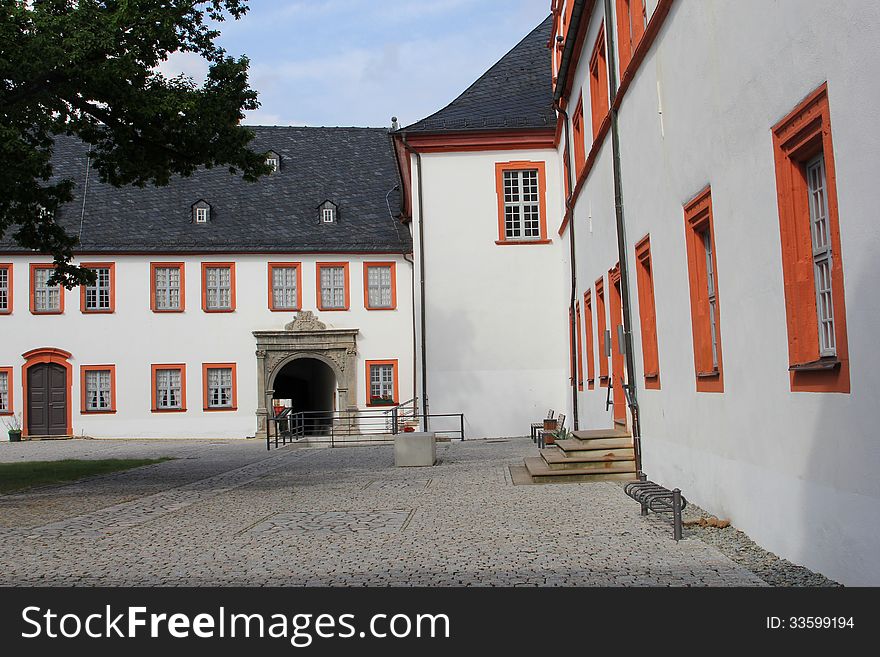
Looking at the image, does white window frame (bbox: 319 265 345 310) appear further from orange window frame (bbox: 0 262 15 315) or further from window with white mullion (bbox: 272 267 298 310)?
orange window frame (bbox: 0 262 15 315)

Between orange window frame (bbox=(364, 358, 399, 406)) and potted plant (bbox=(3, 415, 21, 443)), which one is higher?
orange window frame (bbox=(364, 358, 399, 406))

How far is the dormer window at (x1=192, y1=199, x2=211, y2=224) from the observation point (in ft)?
117

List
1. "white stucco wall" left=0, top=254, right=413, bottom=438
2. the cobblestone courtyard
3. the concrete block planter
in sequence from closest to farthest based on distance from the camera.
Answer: the cobblestone courtyard < the concrete block planter < "white stucco wall" left=0, top=254, right=413, bottom=438

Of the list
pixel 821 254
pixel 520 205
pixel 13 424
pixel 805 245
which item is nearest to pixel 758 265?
pixel 805 245

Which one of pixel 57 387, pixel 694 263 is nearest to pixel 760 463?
pixel 694 263

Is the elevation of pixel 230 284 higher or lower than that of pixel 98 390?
higher

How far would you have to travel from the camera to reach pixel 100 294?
34.0 metres

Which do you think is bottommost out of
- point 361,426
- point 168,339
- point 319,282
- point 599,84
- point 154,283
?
point 361,426

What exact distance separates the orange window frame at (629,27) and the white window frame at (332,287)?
71.6 feet

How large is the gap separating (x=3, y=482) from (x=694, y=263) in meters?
11.4

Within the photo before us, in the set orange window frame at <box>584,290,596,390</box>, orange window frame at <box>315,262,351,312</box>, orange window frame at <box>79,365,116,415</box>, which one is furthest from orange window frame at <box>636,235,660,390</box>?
orange window frame at <box>79,365,116,415</box>

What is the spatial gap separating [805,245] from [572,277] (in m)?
15.4

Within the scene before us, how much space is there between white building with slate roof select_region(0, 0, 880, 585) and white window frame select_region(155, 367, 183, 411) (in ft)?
0.25

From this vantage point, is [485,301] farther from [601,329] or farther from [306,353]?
[306,353]
